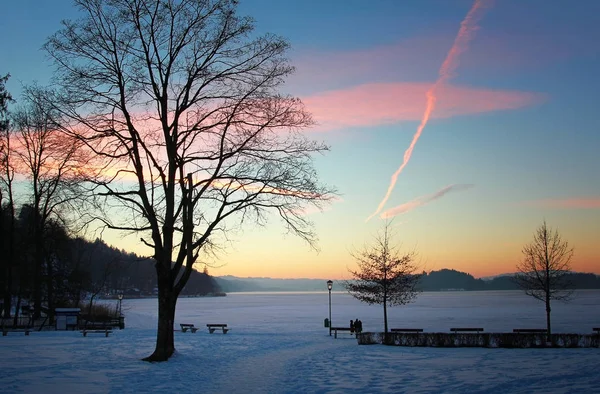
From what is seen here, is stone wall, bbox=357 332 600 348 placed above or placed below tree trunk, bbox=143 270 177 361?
below

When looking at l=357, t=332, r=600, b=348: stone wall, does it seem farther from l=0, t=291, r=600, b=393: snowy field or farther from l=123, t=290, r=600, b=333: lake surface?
l=123, t=290, r=600, b=333: lake surface

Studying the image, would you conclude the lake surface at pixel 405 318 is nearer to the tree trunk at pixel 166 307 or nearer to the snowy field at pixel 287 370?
the snowy field at pixel 287 370

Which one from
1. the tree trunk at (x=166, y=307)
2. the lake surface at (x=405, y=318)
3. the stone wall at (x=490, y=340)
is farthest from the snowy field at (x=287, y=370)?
the lake surface at (x=405, y=318)

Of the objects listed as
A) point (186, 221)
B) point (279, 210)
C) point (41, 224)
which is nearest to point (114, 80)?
point (186, 221)

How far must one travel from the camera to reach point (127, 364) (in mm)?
18406

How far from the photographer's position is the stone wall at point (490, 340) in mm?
25692

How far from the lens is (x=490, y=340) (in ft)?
87.6

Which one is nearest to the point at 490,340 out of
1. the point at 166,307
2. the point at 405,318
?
the point at 166,307

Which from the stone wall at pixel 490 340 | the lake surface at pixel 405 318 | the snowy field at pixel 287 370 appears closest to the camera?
the snowy field at pixel 287 370

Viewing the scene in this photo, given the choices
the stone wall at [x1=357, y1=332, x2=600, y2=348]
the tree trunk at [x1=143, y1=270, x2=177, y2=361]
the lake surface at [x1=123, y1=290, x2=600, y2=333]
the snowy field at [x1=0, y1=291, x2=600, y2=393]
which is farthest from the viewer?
the lake surface at [x1=123, y1=290, x2=600, y2=333]

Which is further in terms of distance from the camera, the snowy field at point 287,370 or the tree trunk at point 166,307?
the tree trunk at point 166,307

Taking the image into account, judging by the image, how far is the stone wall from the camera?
2569 centimetres

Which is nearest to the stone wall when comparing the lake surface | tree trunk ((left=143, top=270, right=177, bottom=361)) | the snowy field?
Answer: the snowy field

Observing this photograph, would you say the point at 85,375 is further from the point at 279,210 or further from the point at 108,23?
the point at 108,23
